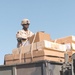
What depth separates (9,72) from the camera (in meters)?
5.95

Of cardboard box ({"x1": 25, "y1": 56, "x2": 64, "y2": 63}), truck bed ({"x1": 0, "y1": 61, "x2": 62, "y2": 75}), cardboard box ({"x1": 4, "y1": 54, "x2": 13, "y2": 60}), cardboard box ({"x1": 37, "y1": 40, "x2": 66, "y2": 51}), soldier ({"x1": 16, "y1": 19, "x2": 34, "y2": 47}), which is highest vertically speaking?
soldier ({"x1": 16, "y1": 19, "x2": 34, "y2": 47})

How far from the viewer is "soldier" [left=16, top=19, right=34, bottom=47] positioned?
6.84 metres

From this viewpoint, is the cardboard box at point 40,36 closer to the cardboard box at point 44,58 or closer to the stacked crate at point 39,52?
the stacked crate at point 39,52

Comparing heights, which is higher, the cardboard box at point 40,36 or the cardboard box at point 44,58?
the cardboard box at point 40,36

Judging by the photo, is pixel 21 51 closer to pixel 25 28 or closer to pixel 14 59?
pixel 14 59

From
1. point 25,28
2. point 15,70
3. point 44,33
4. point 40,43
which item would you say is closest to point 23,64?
point 15,70

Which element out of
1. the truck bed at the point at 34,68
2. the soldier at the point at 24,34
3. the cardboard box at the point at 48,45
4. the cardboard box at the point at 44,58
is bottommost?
the truck bed at the point at 34,68

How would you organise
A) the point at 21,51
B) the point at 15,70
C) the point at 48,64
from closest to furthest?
the point at 48,64 < the point at 15,70 < the point at 21,51

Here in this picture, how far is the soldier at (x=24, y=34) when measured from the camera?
269 inches

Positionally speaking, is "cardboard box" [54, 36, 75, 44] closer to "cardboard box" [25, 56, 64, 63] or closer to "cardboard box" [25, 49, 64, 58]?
"cardboard box" [25, 49, 64, 58]

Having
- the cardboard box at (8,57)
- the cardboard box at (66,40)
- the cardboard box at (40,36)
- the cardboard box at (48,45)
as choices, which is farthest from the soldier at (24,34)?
the cardboard box at (66,40)

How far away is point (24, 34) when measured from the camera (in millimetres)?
7113

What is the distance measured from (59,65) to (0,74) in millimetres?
1340

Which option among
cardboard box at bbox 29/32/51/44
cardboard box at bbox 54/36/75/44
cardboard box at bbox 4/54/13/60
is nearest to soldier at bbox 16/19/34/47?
cardboard box at bbox 29/32/51/44
